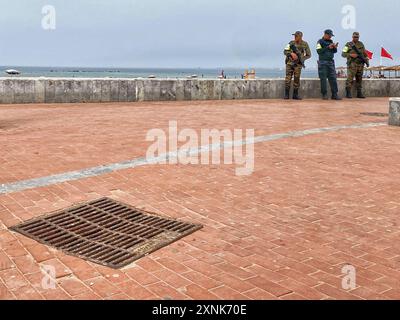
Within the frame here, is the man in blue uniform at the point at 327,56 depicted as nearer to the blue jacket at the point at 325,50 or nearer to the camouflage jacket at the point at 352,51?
the blue jacket at the point at 325,50

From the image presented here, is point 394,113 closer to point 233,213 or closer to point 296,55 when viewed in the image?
point 296,55

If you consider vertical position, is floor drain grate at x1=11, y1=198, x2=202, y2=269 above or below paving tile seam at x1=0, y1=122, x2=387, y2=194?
below

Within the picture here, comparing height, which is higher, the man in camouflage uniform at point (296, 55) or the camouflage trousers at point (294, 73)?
the man in camouflage uniform at point (296, 55)

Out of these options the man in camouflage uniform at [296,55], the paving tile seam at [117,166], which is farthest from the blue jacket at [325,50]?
the paving tile seam at [117,166]

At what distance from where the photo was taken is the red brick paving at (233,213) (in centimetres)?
353

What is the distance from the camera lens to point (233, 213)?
200 inches

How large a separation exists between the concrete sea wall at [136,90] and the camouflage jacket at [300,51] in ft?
5.56

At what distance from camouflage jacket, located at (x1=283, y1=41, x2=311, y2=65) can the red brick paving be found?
7130 mm

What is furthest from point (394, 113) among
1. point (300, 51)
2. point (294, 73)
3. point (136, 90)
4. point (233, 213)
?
point (136, 90)

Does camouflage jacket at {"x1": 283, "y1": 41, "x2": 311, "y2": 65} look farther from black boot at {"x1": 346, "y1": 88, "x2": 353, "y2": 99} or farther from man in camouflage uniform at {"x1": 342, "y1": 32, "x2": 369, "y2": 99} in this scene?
black boot at {"x1": 346, "y1": 88, "x2": 353, "y2": 99}

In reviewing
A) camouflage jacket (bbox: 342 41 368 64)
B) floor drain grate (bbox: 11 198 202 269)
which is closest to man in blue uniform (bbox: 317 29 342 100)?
camouflage jacket (bbox: 342 41 368 64)

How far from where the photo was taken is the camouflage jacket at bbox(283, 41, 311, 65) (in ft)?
54.7

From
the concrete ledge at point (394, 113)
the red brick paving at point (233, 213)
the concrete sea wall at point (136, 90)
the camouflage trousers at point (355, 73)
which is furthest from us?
the camouflage trousers at point (355, 73)

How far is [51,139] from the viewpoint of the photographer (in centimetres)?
887
